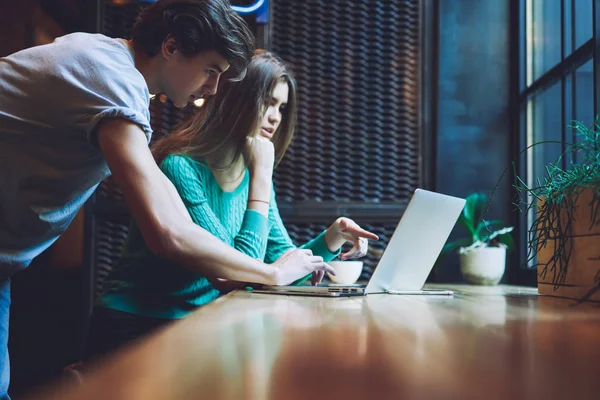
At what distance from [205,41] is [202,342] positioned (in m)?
0.92

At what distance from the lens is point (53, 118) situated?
112 cm

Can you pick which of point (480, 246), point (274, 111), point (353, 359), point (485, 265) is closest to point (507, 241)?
point (480, 246)

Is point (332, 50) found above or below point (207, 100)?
above

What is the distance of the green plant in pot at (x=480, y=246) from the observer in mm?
2084

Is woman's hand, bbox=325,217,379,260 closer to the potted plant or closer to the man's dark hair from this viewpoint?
the potted plant

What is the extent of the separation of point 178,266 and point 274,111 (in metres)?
0.68

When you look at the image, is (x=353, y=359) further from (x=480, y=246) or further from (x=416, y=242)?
(x=480, y=246)

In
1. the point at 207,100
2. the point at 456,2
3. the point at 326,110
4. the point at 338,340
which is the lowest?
the point at 338,340

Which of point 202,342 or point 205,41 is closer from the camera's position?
point 202,342

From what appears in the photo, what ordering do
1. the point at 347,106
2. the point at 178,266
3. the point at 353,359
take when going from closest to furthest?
the point at 353,359 → the point at 178,266 → the point at 347,106

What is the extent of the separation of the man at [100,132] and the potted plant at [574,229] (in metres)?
0.60

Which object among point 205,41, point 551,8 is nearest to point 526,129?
point 551,8

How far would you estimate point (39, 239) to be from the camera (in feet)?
4.18

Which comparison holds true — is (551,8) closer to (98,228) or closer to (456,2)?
(456,2)
